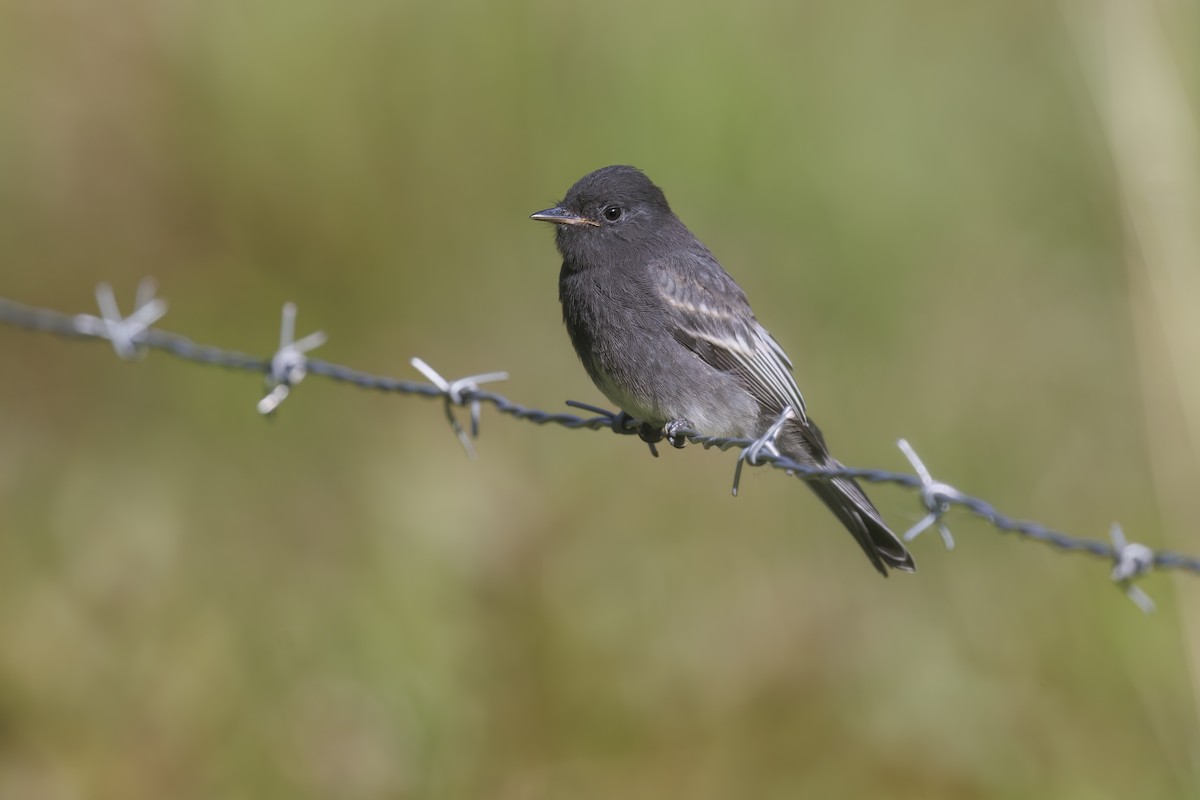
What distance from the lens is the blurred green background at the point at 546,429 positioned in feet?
16.2

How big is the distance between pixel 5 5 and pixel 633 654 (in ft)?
15.8

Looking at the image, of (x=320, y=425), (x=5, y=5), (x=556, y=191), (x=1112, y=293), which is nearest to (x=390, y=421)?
A: (x=320, y=425)

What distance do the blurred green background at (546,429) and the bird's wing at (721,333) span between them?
107cm

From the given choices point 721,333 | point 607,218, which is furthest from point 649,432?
point 607,218

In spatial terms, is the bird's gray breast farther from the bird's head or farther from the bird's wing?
the bird's head

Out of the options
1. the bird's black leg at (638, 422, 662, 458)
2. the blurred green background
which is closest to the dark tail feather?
the bird's black leg at (638, 422, 662, 458)

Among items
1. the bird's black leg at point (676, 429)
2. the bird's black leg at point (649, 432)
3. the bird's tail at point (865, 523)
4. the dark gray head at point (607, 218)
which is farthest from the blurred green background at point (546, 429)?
the dark gray head at point (607, 218)

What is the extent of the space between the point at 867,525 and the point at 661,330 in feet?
3.35

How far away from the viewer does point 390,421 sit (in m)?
6.44

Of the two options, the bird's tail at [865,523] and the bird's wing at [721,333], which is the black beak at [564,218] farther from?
the bird's tail at [865,523]

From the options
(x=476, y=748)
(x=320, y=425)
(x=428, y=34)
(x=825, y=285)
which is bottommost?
(x=476, y=748)

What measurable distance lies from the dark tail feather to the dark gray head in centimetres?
124

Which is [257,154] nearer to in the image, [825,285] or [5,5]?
[5,5]

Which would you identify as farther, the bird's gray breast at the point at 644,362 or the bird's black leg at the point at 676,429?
the bird's gray breast at the point at 644,362
